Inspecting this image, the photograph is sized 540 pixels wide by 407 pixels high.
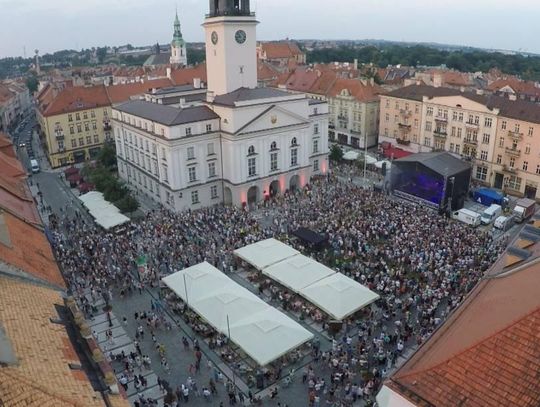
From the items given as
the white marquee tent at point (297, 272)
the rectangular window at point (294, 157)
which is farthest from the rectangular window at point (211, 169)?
the white marquee tent at point (297, 272)

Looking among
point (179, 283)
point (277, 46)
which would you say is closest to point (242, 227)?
point (179, 283)

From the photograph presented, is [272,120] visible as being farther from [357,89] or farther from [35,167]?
[35,167]

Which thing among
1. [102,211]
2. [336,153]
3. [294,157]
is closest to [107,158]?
[102,211]

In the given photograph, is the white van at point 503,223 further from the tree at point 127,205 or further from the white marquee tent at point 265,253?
the tree at point 127,205

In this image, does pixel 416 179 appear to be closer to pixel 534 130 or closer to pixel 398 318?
pixel 534 130

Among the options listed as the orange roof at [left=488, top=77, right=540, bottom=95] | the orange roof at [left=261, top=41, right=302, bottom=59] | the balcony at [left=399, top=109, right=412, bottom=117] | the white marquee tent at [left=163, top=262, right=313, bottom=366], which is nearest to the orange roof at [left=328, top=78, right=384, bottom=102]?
the balcony at [left=399, top=109, right=412, bottom=117]

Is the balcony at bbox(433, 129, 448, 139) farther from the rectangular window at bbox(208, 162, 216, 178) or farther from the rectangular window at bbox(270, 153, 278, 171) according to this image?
the rectangular window at bbox(208, 162, 216, 178)
